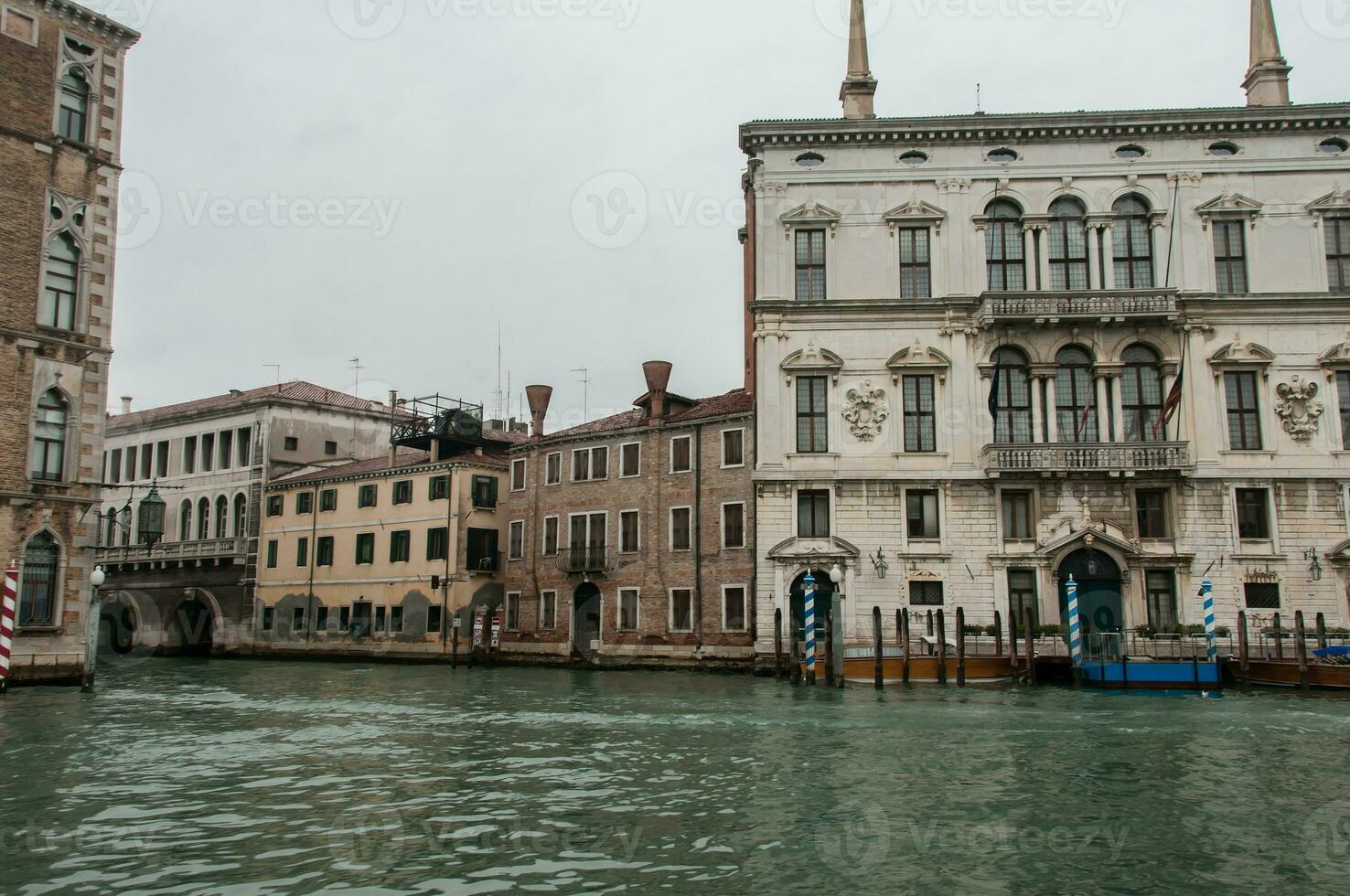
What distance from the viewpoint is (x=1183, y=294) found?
100 feet

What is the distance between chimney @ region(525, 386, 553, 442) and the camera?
40.2 meters

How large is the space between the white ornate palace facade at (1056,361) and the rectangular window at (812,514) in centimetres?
8

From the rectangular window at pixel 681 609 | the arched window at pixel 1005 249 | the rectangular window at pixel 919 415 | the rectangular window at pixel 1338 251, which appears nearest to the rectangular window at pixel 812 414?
the rectangular window at pixel 919 415

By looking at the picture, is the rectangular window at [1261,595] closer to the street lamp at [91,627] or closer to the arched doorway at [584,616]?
the arched doorway at [584,616]

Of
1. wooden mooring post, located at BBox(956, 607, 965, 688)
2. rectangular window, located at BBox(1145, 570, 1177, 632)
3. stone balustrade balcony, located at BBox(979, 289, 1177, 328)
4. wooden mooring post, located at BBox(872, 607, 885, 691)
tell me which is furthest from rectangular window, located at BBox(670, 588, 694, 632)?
rectangular window, located at BBox(1145, 570, 1177, 632)

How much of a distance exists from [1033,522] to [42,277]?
24126 millimetres

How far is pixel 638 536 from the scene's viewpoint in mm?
36594

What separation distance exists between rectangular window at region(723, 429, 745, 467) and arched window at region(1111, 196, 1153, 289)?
11162 millimetres

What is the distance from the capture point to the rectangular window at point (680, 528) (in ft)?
116

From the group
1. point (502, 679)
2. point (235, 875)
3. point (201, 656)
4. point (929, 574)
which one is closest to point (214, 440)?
point (201, 656)

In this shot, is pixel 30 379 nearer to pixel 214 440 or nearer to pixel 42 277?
pixel 42 277

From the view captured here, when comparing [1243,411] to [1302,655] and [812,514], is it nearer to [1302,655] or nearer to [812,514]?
[1302,655]

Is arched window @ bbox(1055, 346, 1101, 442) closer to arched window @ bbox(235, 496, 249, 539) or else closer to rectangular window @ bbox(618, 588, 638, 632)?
rectangular window @ bbox(618, 588, 638, 632)

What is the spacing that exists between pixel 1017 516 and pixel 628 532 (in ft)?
40.4
